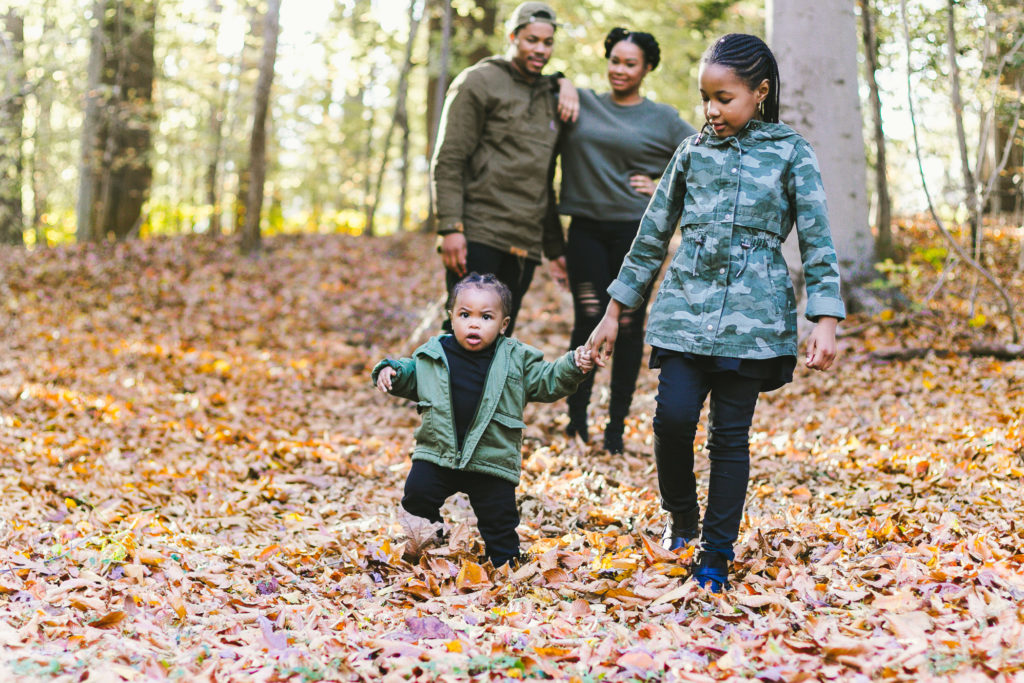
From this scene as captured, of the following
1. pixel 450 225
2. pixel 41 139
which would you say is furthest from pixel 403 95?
pixel 450 225

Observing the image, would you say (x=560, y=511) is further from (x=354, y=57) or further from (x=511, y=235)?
(x=354, y=57)

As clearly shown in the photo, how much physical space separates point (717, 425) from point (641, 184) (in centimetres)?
201

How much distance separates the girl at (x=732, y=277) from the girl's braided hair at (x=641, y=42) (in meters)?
1.61

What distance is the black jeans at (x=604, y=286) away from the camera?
4.83 m

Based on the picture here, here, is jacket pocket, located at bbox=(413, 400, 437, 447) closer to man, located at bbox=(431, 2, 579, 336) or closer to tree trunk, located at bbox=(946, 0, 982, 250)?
man, located at bbox=(431, 2, 579, 336)

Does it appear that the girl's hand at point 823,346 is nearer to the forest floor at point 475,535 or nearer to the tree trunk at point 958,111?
the forest floor at point 475,535

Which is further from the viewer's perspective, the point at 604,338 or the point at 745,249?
the point at 604,338

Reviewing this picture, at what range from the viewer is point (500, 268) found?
4855mm

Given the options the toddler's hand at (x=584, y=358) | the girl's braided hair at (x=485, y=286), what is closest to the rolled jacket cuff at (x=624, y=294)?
the toddler's hand at (x=584, y=358)

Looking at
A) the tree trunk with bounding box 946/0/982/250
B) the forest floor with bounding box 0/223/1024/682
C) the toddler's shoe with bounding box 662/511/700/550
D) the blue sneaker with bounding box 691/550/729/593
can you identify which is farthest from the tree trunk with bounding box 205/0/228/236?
the blue sneaker with bounding box 691/550/729/593

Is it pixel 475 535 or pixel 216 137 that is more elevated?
pixel 216 137

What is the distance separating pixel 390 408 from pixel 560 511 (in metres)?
3.00

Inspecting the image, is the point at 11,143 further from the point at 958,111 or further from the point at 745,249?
the point at 745,249

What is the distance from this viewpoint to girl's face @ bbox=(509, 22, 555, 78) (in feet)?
14.9
